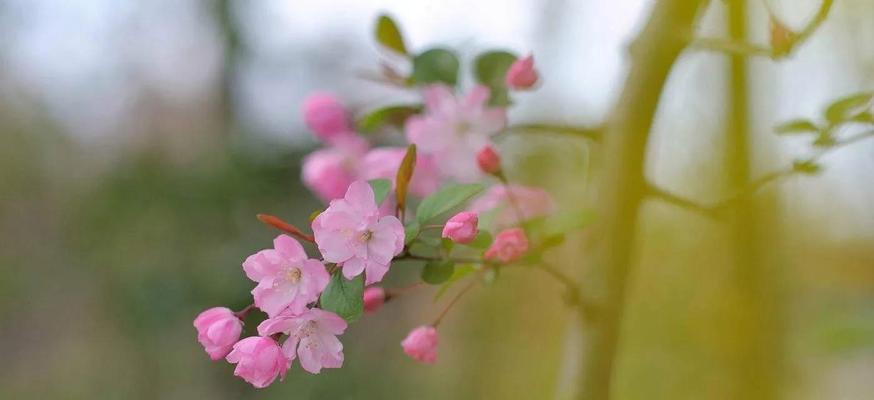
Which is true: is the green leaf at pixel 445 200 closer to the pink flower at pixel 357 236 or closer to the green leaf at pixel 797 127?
the pink flower at pixel 357 236

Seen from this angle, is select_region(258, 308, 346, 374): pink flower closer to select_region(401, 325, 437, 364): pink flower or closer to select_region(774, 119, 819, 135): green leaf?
select_region(401, 325, 437, 364): pink flower

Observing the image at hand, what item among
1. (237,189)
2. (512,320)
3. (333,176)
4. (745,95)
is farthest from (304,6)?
(745,95)

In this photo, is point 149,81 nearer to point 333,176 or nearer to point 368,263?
point 333,176

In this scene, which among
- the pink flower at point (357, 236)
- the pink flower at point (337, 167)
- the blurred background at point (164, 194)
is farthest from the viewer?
the blurred background at point (164, 194)

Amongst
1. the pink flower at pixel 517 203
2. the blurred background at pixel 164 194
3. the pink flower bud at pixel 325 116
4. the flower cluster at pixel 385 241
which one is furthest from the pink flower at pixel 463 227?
the blurred background at pixel 164 194

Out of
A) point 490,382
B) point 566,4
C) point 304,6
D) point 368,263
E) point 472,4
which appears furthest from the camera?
point 304,6
